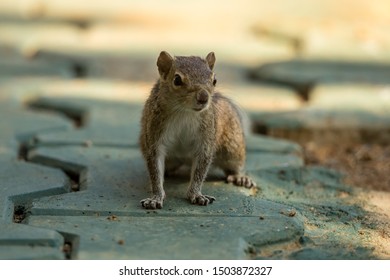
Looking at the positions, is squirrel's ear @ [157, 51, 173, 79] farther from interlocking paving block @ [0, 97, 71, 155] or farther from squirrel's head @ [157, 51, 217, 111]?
interlocking paving block @ [0, 97, 71, 155]

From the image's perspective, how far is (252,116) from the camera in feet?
20.2

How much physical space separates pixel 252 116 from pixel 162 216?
90.8 inches

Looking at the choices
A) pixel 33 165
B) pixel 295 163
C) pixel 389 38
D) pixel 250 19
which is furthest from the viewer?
pixel 250 19

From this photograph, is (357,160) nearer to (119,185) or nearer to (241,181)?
(241,181)

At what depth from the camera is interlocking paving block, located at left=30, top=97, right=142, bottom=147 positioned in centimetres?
538

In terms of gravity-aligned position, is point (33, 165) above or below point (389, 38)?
below

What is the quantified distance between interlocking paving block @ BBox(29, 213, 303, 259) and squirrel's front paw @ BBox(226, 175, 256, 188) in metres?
0.51

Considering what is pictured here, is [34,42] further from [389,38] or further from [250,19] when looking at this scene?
[389,38]

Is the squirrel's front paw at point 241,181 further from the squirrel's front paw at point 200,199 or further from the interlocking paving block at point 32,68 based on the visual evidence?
the interlocking paving block at point 32,68

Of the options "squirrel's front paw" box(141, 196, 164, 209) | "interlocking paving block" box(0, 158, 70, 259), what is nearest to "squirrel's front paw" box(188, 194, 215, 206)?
"squirrel's front paw" box(141, 196, 164, 209)

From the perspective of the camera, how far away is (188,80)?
4344 millimetres

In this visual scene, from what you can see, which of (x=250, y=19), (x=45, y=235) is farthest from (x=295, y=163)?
(x=250, y=19)

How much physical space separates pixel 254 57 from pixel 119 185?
3.97 meters

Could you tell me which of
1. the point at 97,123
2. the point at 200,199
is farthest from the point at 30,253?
the point at 97,123
